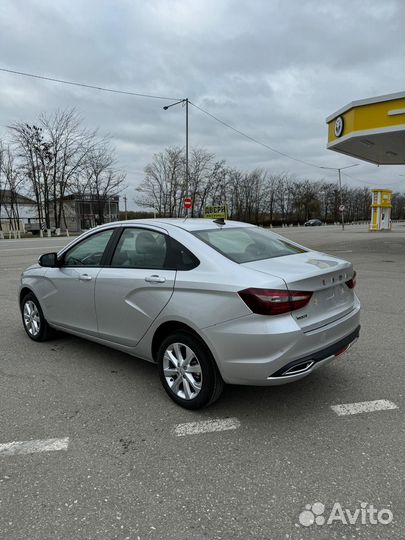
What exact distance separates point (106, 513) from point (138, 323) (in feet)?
5.36

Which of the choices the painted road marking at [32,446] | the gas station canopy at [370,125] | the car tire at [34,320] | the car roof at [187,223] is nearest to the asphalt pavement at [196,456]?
the painted road marking at [32,446]

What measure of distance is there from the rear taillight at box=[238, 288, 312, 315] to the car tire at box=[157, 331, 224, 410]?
0.55 metres

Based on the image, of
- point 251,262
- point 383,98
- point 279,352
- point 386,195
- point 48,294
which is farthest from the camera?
point 386,195

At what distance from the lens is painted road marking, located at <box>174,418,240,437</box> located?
306cm

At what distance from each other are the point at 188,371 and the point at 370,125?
14.4 meters

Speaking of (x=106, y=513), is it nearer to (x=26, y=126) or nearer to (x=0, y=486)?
(x=0, y=486)

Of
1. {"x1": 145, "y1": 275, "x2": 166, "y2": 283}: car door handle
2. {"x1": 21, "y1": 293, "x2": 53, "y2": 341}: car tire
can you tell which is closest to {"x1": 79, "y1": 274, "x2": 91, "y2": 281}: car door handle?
{"x1": 145, "y1": 275, "x2": 166, "y2": 283}: car door handle

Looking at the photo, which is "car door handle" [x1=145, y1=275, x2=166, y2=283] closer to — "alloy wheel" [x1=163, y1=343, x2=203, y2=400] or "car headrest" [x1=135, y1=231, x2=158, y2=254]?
"car headrest" [x1=135, y1=231, x2=158, y2=254]

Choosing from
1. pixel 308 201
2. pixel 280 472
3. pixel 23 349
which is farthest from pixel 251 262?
pixel 308 201

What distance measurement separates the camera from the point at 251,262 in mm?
3328

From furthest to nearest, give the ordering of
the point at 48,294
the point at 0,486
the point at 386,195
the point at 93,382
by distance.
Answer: the point at 386,195 → the point at 48,294 → the point at 93,382 → the point at 0,486

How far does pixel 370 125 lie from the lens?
14773 mm

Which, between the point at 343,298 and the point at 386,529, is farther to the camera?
the point at 343,298

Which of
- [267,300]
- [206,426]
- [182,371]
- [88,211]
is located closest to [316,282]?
[267,300]
